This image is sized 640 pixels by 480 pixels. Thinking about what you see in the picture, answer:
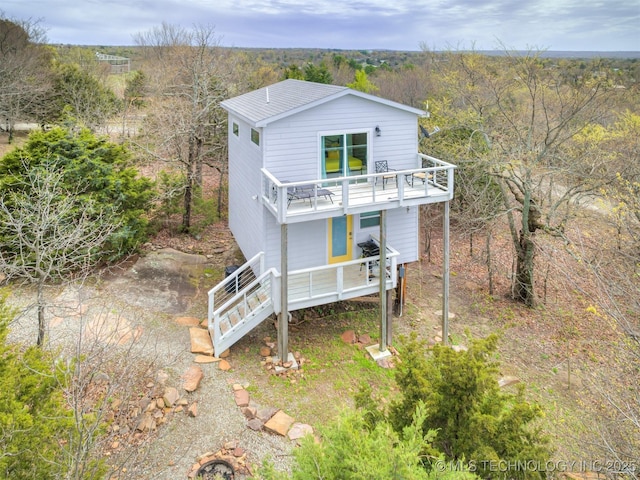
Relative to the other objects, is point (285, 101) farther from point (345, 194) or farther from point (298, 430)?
point (298, 430)

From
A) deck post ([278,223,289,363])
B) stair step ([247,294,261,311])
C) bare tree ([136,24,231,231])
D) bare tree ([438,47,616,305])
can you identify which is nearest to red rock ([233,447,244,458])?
deck post ([278,223,289,363])

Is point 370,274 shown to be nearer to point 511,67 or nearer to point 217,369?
point 217,369

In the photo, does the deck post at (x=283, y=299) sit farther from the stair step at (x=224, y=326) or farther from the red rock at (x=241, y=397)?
the red rock at (x=241, y=397)

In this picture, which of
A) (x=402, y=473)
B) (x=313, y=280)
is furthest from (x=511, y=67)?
(x=402, y=473)

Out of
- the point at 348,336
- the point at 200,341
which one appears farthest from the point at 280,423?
the point at 348,336

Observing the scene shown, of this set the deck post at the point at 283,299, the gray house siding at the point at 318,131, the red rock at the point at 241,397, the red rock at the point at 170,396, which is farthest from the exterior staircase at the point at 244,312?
the gray house siding at the point at 318,131

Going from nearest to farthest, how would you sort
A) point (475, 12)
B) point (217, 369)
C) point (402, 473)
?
1. point (402, 473)
2. point (217, 369)
3. point (475, 12)
